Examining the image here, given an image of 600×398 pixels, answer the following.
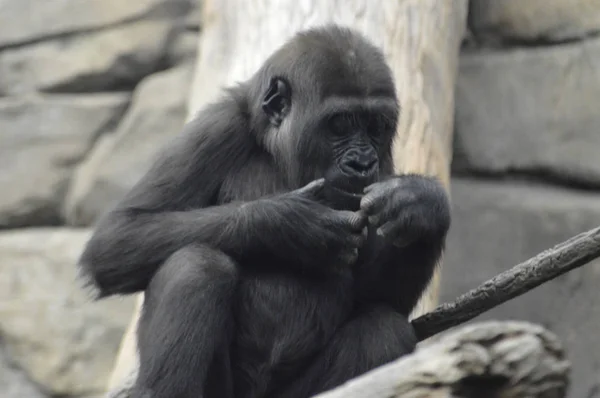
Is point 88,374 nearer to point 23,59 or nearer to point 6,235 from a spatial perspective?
point 6,235

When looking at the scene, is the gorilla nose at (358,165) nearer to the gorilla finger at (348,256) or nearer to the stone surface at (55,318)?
the gorilla finger at (348,256)

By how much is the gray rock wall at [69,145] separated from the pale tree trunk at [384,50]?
1808mm

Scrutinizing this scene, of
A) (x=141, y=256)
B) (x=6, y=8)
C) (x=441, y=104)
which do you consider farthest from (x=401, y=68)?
(x=6, y=8)

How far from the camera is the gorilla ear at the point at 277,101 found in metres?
3.51

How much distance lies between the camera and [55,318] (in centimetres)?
683

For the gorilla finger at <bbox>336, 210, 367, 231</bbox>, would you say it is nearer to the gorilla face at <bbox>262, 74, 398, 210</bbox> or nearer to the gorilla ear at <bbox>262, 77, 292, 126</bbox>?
the gorilla face at <bbox>262, 74, 398, 210</bbox>

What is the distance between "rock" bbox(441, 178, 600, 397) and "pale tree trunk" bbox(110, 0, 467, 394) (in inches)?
39.2

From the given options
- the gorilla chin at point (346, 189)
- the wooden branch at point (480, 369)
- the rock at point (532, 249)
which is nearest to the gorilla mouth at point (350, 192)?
the gorilla chin at point (346, 189)

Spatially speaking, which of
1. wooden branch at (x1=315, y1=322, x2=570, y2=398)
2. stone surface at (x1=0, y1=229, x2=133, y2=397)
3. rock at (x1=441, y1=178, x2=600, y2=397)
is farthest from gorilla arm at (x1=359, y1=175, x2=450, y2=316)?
stone surface at (x1=0, y1=229, x2=133, y2=397)

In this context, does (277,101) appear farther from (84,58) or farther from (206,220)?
(84,58)

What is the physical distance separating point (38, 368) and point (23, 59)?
6.38 feet

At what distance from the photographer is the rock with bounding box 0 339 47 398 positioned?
22.2ft

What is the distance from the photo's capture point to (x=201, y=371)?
10.1 ft

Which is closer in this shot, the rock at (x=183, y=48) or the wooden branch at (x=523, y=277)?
the wooden branch at (x=523, y=277)
